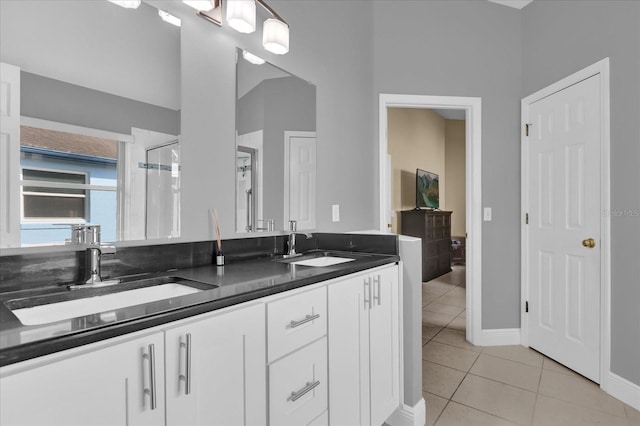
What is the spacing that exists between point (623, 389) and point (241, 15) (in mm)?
2985

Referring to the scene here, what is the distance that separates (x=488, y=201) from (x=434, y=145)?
4.16 meters

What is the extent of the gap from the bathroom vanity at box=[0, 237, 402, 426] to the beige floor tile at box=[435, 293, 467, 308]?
2.71 m

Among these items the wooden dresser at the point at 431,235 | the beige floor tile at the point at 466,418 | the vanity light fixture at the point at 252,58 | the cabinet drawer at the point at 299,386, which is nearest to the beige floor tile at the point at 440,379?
the beige floor tile at the point at 466,418

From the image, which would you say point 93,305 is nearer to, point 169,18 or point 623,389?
point 169,18

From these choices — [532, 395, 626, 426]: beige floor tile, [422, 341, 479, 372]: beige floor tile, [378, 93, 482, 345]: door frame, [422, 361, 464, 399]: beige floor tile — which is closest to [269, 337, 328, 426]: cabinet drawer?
[422, 361, 464, 399]: beige floor tile

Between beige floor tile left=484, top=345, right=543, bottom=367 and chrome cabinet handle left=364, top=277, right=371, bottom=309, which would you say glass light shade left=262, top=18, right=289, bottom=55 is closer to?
chrome cabinet handle left=364, top=277, right=371, bottom=309

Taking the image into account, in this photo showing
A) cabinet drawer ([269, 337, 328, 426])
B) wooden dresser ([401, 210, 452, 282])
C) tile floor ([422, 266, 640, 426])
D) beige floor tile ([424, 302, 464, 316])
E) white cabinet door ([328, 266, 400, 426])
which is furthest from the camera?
wooden dresser ([401, 210, 452, 282])

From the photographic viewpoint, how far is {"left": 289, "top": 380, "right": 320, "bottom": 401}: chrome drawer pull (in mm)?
1210

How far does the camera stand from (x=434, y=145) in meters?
6.85

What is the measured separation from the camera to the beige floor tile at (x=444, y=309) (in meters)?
3.90

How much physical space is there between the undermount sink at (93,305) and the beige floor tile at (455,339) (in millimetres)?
2536

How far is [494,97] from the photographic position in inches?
117

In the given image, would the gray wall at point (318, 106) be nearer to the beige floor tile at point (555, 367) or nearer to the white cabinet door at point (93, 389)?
the white cabinet door at point (93, 389)

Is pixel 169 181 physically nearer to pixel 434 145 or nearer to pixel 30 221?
pixel 30 221
